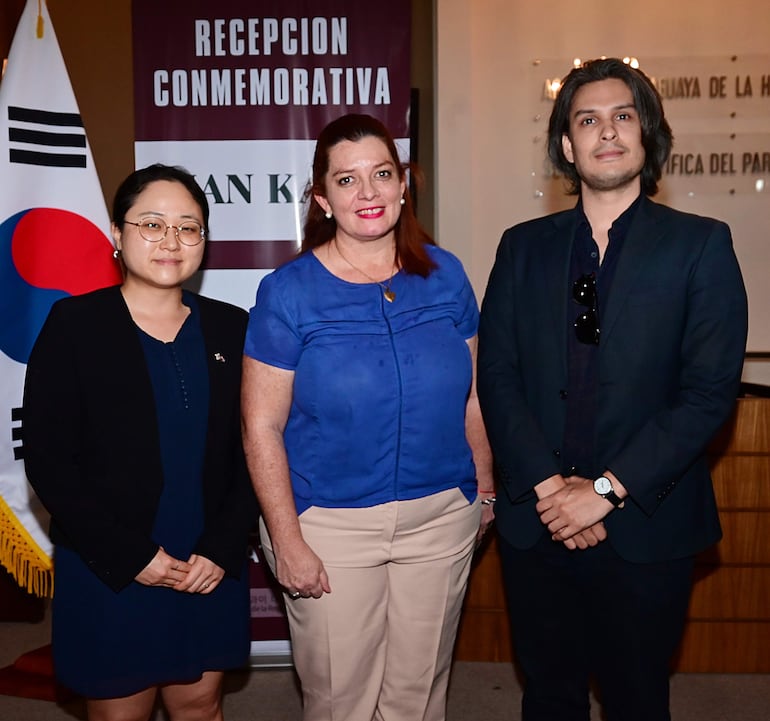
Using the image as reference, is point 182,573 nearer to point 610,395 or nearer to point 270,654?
point 610,395

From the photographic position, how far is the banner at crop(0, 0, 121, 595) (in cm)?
278

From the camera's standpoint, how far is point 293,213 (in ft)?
10.2

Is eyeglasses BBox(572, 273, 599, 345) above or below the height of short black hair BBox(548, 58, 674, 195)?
below

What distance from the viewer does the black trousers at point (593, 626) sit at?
193 cm

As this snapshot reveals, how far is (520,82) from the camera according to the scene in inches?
165

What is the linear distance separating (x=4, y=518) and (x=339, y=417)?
4.69 ft

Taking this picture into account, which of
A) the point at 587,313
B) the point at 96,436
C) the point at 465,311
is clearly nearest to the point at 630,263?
the point at 587,313

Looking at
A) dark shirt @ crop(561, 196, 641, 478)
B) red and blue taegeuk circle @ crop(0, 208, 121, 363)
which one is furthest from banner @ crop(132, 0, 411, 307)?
dark shirt @ crop(561, 196, 641, 478)

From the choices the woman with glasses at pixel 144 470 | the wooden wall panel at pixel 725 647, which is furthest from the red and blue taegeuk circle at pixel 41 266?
the wooden wall panel at pixel 725 647

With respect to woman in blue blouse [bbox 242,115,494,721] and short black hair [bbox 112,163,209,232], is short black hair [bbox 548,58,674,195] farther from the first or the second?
short black hair [bbox 112,163,209,232]

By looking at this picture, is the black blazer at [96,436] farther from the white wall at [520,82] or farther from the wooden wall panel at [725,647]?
the white wall at [520,82]

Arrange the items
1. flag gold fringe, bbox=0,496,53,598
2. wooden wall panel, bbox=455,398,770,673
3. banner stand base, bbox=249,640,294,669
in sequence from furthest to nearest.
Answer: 1. banner stand base, bbox=249,640,294,669
2. wooden wall panel, bbox=455,398,770,673
3. flag gold fringe, bbox=0,496,53,598

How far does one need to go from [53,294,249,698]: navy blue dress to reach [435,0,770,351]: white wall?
8.19 feet

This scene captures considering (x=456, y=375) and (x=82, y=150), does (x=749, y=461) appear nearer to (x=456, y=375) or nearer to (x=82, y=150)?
(x=456, y=375)
